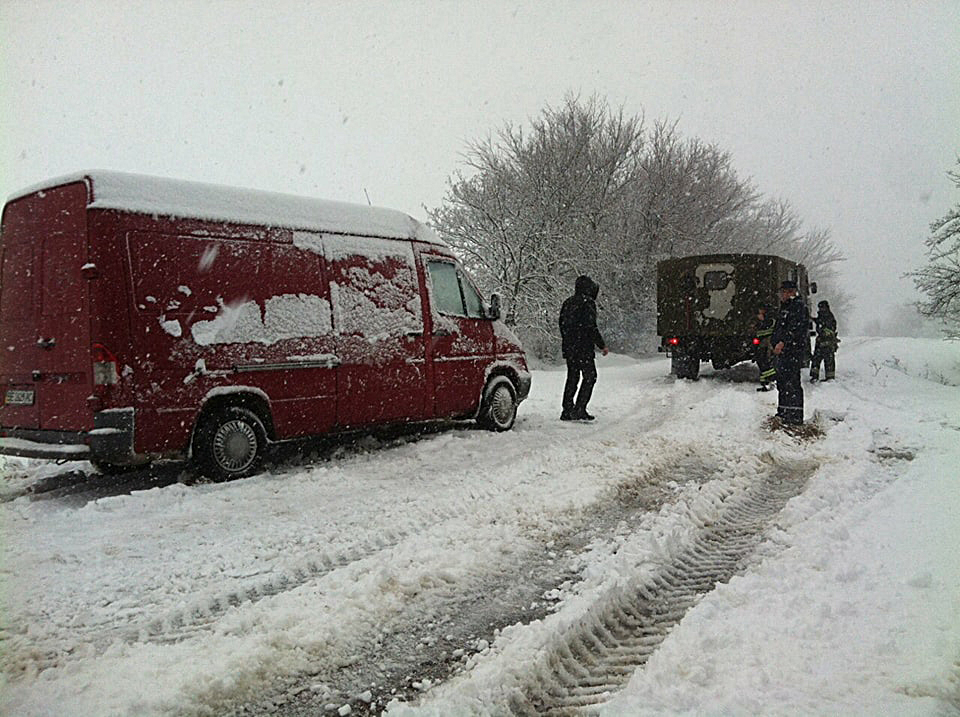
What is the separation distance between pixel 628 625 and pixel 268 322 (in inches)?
171

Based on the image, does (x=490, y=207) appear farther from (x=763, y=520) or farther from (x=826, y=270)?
(x=826, y=270)

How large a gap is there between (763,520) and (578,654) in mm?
2522

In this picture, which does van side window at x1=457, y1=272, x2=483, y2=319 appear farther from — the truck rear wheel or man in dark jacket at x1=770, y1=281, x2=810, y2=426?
the truck rear wheel

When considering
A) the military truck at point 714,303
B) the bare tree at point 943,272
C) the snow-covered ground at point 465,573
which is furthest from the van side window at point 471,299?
the bare tree at point 943,272

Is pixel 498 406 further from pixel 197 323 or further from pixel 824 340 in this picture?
pixel 824 340

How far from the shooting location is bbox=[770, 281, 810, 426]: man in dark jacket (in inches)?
354

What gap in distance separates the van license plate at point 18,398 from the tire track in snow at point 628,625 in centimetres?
497

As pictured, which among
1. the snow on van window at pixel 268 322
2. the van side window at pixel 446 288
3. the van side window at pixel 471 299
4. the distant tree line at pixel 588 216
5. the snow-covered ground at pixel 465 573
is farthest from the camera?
the distant tree line at pixel 588 216

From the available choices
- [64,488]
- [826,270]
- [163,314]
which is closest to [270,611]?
[163,314]

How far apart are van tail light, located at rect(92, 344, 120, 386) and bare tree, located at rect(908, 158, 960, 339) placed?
20759mm

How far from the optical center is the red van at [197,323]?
A: 5.38 m

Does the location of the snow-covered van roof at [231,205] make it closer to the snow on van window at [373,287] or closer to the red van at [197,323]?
the red van at [197,323]

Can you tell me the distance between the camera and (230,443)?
6070 millimetres

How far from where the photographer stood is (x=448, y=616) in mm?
3416
